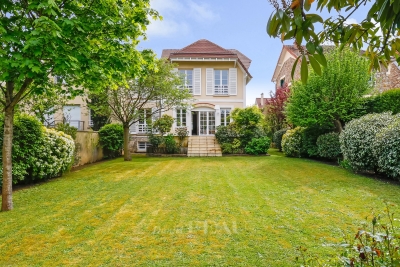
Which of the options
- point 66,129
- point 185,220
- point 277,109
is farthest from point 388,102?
point 66,129

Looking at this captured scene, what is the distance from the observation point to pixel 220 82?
64.1 ft

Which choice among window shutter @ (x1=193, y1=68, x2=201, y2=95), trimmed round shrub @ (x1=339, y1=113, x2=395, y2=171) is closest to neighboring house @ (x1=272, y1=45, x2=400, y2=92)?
trimmed round shrub @ (x1=339, y1=113, x2=395, y2=171)

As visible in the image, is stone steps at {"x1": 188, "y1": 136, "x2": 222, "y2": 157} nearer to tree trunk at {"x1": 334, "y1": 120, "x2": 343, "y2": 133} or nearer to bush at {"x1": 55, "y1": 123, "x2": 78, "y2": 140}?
tree trunk at {"x1": 334, "y1": 120, "x2": 343, "y2": 133}

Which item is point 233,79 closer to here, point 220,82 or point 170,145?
point 220,82

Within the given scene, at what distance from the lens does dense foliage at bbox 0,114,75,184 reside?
22.8 ft

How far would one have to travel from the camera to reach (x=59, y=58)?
4.10m

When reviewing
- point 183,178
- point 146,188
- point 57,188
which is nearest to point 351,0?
point 146,188

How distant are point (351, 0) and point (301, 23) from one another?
28.5 inches

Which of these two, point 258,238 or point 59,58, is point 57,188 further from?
point 258,238

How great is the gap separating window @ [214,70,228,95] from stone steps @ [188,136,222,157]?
3.95 m

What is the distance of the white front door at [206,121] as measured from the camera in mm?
19391

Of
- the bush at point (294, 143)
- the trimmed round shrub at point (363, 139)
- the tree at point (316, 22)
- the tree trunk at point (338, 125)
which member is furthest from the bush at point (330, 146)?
the tree at point (316, 22)

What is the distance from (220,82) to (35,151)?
14.7m

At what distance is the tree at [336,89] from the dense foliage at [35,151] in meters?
10.2
